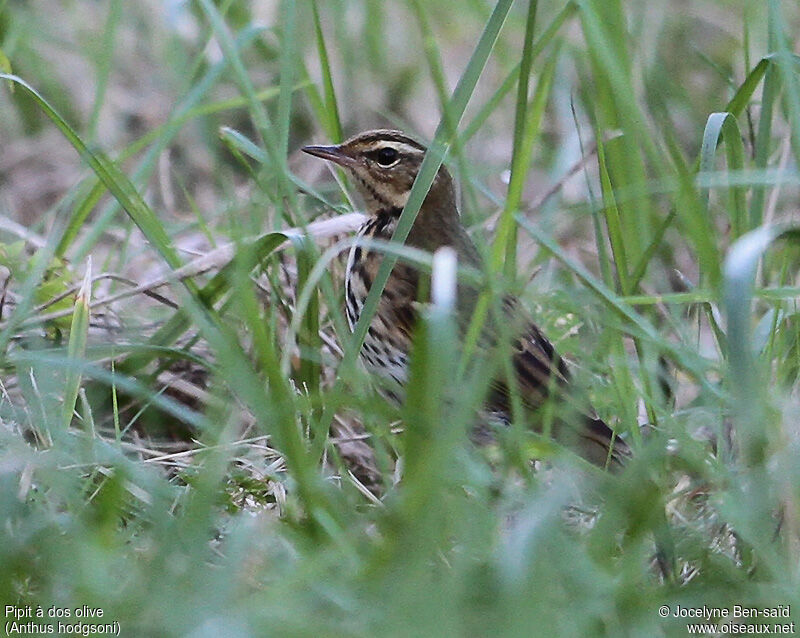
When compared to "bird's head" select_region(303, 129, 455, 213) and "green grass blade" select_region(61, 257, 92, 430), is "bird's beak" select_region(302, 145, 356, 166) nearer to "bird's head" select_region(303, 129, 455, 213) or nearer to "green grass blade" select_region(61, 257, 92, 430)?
"bird's head" select_region(303, 129, 455, 213)

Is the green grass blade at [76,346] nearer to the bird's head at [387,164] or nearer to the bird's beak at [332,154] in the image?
the bird's beak at [332,154]

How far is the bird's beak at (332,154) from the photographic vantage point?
383cm

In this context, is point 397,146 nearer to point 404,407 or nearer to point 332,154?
point 332,154

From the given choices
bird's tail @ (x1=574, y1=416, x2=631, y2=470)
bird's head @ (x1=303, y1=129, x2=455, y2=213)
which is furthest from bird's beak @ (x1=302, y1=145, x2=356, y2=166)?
bird's tail @ (x1=574, y1=416, x2=631, y2=470)

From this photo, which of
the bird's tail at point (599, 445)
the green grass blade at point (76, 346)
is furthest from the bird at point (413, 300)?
the green grass blade at point (76, 346)

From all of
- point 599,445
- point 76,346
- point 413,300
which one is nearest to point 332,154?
point 413,300

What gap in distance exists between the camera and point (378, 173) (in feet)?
13.0

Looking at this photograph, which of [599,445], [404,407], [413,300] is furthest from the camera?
[413,300]

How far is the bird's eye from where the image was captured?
12.9 feet

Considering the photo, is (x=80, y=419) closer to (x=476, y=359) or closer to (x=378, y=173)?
(x=476, y=359)

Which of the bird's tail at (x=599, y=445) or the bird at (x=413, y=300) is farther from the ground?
the bird at (x=413, y=300)

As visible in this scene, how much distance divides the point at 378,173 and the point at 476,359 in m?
0.93

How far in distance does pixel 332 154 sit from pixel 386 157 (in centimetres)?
16

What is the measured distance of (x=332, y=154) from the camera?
12.7 ft
